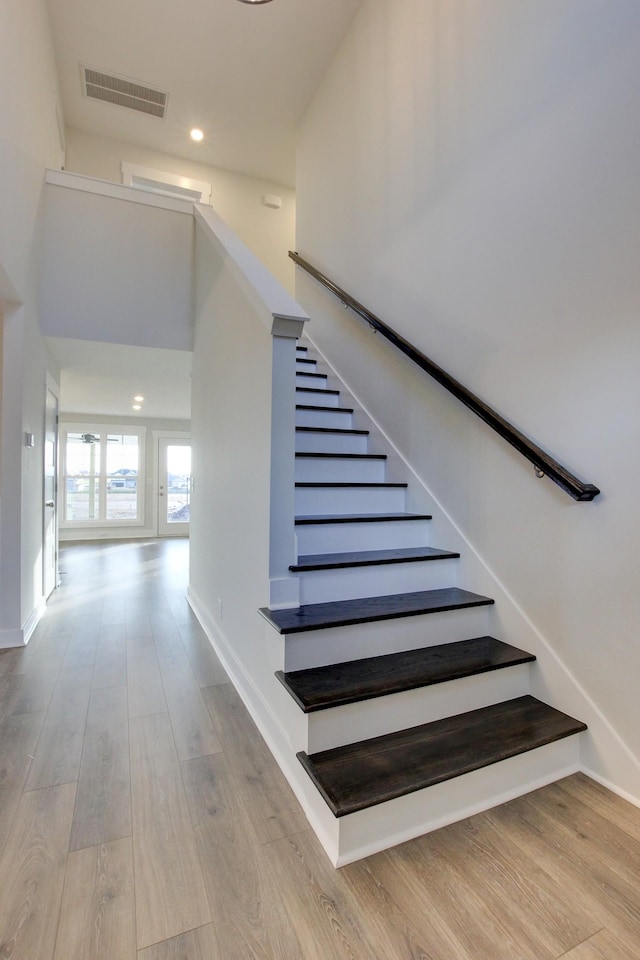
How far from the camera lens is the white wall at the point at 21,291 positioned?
2.41 metres

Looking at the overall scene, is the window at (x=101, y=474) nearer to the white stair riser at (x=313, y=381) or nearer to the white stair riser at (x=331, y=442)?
the white stair riser at (x=313, y=381)

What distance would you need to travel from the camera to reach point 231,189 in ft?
18.1

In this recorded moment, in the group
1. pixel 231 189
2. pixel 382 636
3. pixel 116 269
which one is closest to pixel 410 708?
pixel 382 636

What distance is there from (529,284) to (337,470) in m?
1.38

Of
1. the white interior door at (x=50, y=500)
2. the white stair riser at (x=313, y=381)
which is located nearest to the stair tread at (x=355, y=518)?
the white stair riser at (x=313, y=381)

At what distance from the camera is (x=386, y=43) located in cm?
306

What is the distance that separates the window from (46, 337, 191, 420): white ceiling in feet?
2.34

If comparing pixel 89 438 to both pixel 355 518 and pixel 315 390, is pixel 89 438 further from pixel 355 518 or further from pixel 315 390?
pixel 355 518

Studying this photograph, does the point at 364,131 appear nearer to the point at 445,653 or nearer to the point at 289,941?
the point at 445,653

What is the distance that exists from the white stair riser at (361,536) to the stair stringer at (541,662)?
0.10m

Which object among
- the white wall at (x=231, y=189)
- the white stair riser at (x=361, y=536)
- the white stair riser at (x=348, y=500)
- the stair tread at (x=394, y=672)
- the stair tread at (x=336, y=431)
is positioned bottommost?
the stair tread at (x=394, y=672)

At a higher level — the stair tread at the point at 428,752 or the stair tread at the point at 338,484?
the stair tread at the point at 338,484

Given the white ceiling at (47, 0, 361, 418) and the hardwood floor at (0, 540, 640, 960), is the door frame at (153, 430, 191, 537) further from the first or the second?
the hardwood floor at (0, 540, 640, 960)

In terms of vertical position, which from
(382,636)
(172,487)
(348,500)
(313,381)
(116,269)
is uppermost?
(116,269)
